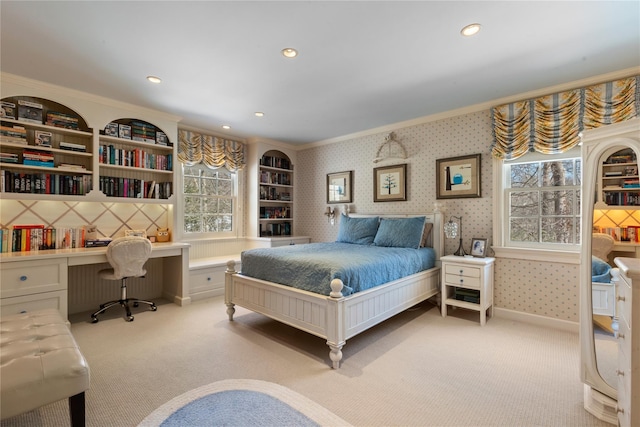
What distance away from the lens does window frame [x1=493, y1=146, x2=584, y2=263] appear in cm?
302

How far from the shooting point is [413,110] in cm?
368

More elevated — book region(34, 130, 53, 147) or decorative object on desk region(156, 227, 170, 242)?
book region(34, 130, 53, 147)

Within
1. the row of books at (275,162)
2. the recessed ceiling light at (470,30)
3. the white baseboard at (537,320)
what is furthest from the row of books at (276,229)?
the recessed ceiling light at (470,30)

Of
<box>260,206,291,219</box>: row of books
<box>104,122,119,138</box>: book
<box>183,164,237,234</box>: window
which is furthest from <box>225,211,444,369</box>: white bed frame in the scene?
<box>104,122,119,138</box>: book

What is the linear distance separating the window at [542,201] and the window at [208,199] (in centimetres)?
408

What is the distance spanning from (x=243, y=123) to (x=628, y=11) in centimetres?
388

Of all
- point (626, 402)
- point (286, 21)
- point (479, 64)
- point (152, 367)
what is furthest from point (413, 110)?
point (152, 367)

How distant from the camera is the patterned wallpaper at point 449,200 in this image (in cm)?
307

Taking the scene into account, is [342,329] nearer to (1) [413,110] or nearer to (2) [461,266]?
(2) [461,266]

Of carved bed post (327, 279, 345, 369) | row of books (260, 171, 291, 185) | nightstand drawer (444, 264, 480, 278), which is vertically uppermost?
row of books (260, 171, 291, 185)

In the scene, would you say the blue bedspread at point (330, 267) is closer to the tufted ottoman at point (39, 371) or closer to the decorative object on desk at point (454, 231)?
the decorative object on desk at point (454, 231)

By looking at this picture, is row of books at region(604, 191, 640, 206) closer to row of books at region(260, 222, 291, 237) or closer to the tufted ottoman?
the tufted ottoman

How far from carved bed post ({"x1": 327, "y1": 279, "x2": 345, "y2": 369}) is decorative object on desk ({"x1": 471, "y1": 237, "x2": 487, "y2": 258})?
199cm

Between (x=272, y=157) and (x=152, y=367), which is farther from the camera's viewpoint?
(x=272, y=157)
